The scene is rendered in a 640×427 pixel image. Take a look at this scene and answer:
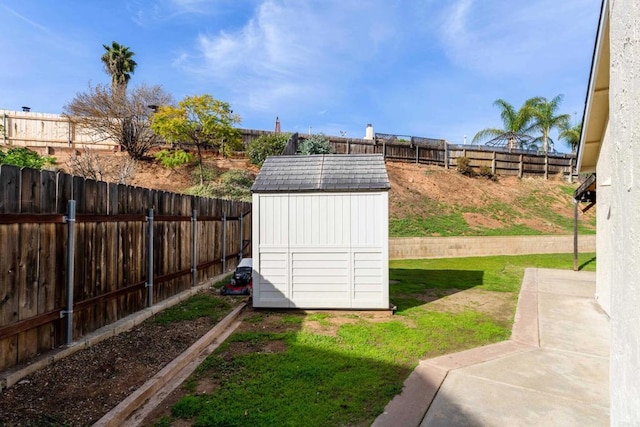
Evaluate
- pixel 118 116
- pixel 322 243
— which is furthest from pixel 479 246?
pixel 118 116

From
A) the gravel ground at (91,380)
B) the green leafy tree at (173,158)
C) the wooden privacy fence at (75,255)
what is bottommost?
the gravel ground at (91,380)

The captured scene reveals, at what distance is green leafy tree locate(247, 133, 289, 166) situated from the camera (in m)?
18.6

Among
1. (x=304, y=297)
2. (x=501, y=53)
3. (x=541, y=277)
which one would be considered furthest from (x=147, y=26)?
(x=541, y=277)

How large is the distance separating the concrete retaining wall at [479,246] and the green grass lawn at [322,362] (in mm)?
6529

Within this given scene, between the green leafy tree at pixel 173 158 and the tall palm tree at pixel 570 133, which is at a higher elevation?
the tall palm tree at pixel 570 133

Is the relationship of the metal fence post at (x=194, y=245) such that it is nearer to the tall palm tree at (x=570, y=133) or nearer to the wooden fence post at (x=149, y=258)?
the wooden fence post at (x=149, y=258)

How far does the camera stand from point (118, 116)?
17859 millimetres

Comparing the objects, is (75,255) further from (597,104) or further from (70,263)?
(597,104)

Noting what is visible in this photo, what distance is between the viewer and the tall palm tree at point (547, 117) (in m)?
23.9

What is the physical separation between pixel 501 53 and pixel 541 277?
264 inches

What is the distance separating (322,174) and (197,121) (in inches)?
536

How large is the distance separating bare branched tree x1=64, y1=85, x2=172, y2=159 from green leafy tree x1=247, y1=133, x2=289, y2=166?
540 centimetres

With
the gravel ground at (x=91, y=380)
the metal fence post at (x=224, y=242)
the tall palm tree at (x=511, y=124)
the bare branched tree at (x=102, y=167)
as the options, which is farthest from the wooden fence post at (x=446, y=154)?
the gravel ground at (x=91, y=380)

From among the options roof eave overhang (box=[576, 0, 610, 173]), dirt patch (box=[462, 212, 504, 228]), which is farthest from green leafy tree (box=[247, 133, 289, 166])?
roof eave overhang (box=[576, 0, 610, 173])
